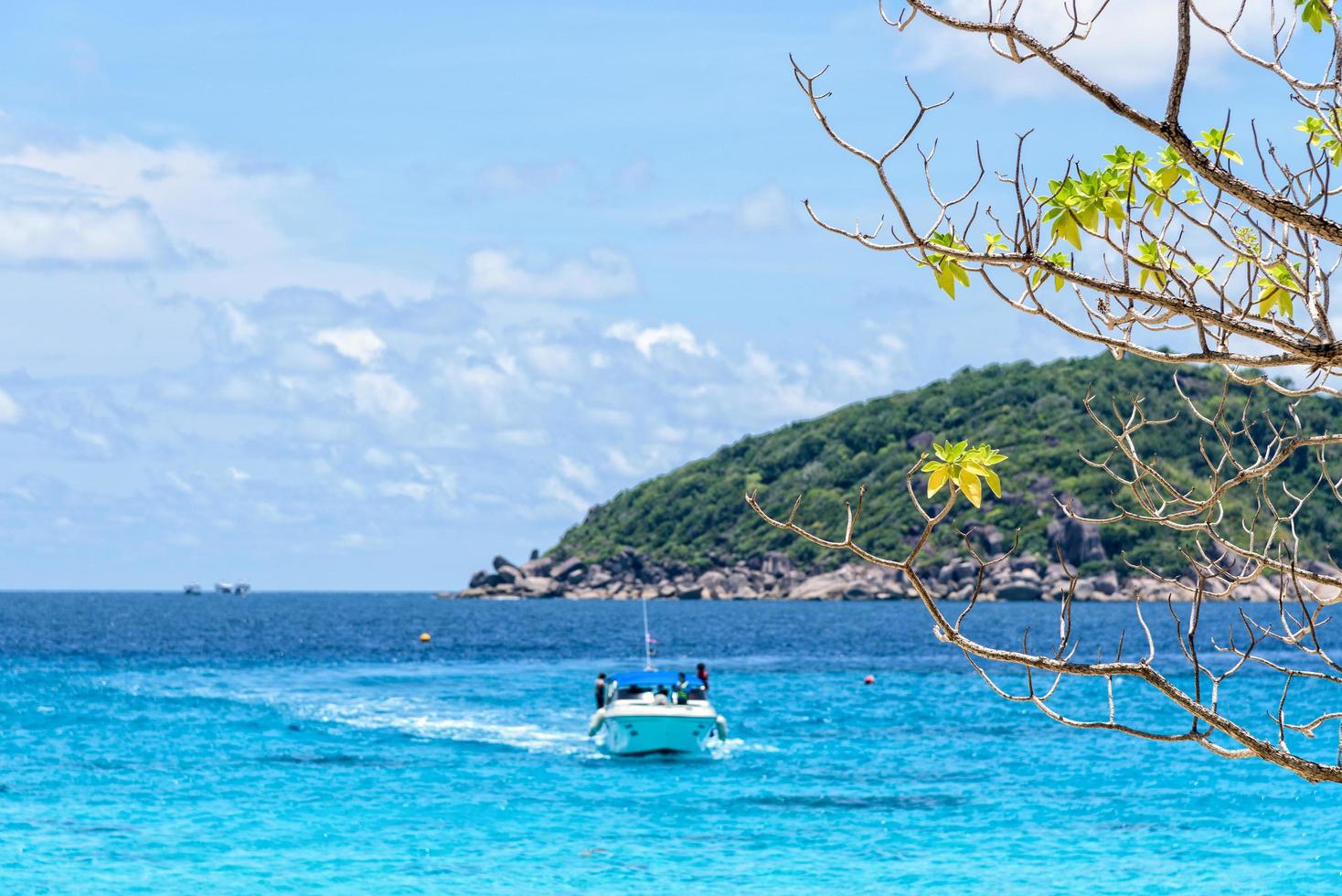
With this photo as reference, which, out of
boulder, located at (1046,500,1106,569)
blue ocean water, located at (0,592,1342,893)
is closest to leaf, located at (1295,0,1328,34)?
blue ocean water, located at (0,592,1342,893)

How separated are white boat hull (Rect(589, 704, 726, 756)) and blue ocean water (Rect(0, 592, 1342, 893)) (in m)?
0.54

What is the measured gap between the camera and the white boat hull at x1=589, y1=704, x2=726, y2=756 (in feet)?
115

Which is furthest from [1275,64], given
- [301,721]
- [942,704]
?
[942,704]

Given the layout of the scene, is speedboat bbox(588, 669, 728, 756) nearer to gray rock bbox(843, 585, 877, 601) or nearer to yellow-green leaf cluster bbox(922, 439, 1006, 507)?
yellow-green leaf cluster bbox(922, 439, 1006, 507)

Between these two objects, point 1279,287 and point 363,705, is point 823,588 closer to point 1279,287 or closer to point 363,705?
point 363,705

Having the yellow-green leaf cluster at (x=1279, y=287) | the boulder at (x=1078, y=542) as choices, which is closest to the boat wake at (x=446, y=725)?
the yellow-green leaf cluster at (x=1279, y=287)

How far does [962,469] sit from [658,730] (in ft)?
103

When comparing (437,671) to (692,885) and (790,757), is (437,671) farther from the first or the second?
(692,885)

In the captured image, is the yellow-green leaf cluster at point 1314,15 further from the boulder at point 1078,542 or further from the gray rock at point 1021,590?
the gray rock at point 1021,590

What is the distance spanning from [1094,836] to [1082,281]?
76.5 feet

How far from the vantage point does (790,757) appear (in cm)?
3703

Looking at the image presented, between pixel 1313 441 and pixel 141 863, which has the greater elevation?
pixel 1313 441

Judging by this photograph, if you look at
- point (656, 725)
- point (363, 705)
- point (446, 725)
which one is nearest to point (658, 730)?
point (656, 725)

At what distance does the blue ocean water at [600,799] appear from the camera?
76.0 feet
